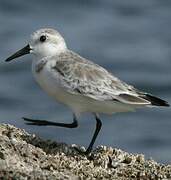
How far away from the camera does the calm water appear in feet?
53.5

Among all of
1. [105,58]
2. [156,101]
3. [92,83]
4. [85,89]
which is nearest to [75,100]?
[85,89]

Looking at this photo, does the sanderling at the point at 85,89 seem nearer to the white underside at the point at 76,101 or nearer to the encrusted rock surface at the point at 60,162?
the white underside at the point at 76,101

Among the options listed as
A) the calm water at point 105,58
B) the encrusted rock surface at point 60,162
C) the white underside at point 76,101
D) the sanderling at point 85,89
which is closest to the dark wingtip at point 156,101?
the sanderling at point 85,89

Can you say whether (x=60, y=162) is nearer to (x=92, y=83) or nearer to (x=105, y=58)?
(x=92, y=83)

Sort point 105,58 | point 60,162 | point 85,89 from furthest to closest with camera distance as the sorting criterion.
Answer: point 105,58 < point 85,89 < point 60,162

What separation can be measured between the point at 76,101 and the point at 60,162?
1.28 metres

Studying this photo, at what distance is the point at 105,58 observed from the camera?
61.3ft

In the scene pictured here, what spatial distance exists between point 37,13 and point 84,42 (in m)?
2.32

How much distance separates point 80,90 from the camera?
30.7ft

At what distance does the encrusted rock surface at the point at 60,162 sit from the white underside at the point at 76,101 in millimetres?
478

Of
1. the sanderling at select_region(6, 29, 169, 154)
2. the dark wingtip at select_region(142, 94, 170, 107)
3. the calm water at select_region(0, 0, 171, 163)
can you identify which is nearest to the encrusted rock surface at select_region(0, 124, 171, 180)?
the sanderling at select_region(6, 29, 169, 154)

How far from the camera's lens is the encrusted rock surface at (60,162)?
7.54m

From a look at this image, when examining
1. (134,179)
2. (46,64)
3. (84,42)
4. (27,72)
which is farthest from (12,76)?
(134,179)

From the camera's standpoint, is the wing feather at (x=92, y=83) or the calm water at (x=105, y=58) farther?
the calm water at (x=105, y=58)
